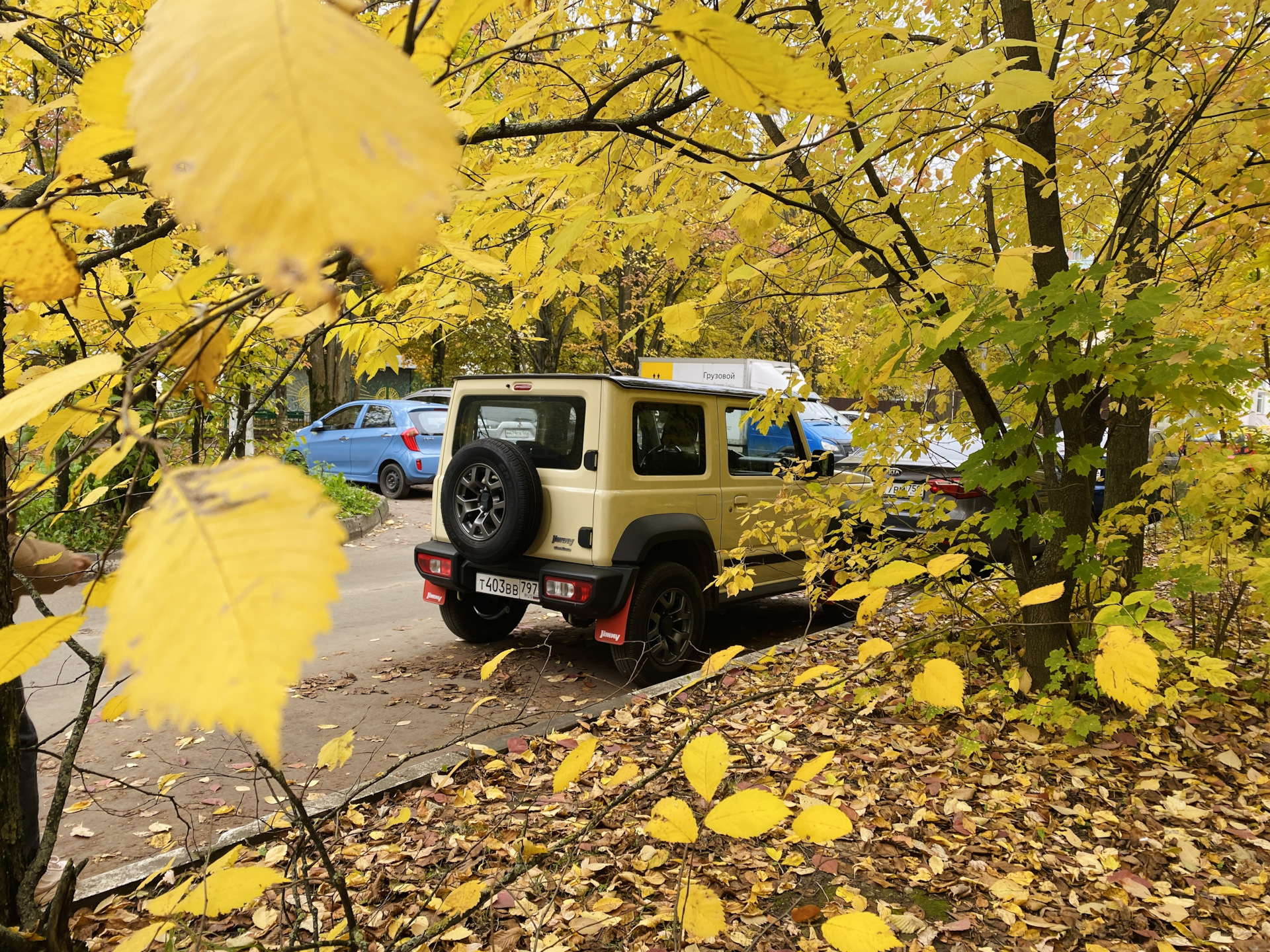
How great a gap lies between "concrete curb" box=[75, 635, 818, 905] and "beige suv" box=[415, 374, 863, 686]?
0.60m

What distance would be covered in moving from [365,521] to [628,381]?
697 centimetres

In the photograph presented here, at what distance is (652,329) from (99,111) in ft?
71.1

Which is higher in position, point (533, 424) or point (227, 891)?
point (533, 424)

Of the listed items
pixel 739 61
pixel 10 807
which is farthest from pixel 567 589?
pixel 739 61

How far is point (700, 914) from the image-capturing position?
165cm

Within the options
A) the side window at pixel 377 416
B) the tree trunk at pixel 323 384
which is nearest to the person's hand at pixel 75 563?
the side window at pixel 377 416

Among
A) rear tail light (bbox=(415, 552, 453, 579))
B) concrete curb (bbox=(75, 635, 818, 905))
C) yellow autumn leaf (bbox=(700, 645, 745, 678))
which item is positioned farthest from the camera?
rear tail light (bbox=(415, 552, 453, 579))

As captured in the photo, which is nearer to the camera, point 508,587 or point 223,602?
point 223,602

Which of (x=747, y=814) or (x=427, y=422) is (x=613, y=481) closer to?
(x=747, y=814)

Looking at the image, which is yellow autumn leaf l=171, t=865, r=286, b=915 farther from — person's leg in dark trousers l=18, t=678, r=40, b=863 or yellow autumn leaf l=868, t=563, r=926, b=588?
person's leg in dark trousers l=18, t=678, r=40, b=863

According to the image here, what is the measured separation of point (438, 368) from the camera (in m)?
25.9

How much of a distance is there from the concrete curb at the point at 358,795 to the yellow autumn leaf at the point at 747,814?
3.61ft

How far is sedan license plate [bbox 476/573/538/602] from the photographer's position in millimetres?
5113

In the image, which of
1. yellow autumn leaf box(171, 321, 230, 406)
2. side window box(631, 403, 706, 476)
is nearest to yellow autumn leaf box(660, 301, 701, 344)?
yellow autumn leaf box(171, 321, 230, 406)
